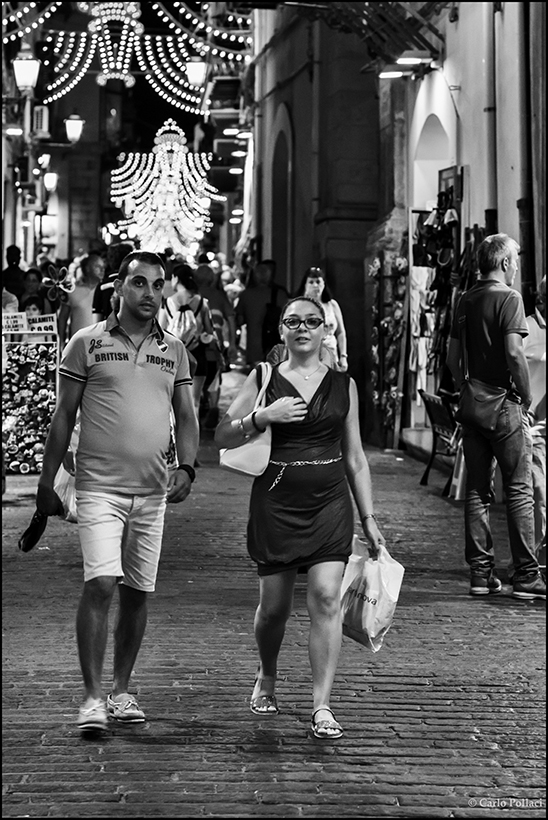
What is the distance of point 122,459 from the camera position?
5809 millimetres

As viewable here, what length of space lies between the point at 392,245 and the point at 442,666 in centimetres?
1196

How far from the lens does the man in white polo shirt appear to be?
5.74 metres

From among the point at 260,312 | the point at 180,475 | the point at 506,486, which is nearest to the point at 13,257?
the point at 260,312

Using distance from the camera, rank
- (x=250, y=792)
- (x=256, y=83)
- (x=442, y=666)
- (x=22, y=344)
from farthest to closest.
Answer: (x=256, y=83), (x=22, y=344), (x=442, y=666), (x=250, y=792)

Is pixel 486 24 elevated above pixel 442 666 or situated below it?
above

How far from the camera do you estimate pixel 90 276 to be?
43.8 ft

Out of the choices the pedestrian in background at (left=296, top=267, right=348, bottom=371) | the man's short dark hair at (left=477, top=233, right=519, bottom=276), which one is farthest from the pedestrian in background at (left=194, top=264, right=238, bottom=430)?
the man's short dark hair at (left=477, top=233, right=519, bottom=276)

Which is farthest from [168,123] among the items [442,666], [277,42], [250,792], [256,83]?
[250,792]

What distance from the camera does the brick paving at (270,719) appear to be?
198 inches

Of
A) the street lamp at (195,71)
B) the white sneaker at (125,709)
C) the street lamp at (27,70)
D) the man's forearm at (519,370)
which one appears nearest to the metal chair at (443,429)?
the man's forearm at (519,370)

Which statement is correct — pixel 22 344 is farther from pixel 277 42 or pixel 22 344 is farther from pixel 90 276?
pixel 277 42

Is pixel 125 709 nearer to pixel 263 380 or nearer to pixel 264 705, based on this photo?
pixel 264 705

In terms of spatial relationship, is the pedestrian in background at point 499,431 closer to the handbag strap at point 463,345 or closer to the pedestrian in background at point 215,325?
the handbag strap at point 463,345

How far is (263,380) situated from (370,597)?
3.18ft
